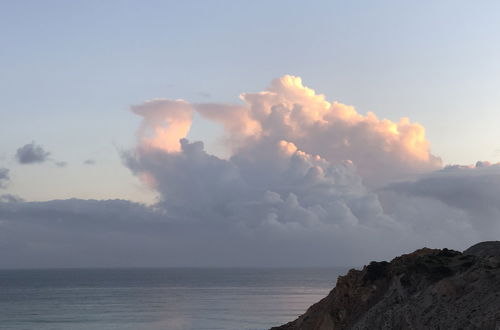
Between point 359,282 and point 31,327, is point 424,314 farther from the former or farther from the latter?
point 31,327

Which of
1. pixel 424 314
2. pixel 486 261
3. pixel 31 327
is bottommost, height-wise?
pixel 31 327

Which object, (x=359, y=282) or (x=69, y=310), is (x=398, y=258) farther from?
(x=69, y=310)

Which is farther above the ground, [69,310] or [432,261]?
[432,261]

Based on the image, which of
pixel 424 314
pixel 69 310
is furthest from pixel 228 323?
pixel 424 314

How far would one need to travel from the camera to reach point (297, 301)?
568ft

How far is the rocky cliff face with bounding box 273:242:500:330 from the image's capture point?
147 feet

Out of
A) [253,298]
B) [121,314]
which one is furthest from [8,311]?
[253,298]

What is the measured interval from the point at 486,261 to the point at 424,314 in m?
6.65

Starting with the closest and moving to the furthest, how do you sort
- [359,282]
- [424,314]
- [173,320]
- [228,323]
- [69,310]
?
1. [424,314]
2. [359,282]
3. [228,323]
4. [173,320]
5. [69,310]

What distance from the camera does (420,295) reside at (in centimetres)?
5022

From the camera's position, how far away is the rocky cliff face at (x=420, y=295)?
4494 centimetres

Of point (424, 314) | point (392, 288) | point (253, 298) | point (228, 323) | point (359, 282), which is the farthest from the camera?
point (253, 298)

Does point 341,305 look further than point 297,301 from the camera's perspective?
No

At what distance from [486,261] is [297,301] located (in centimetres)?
12803
